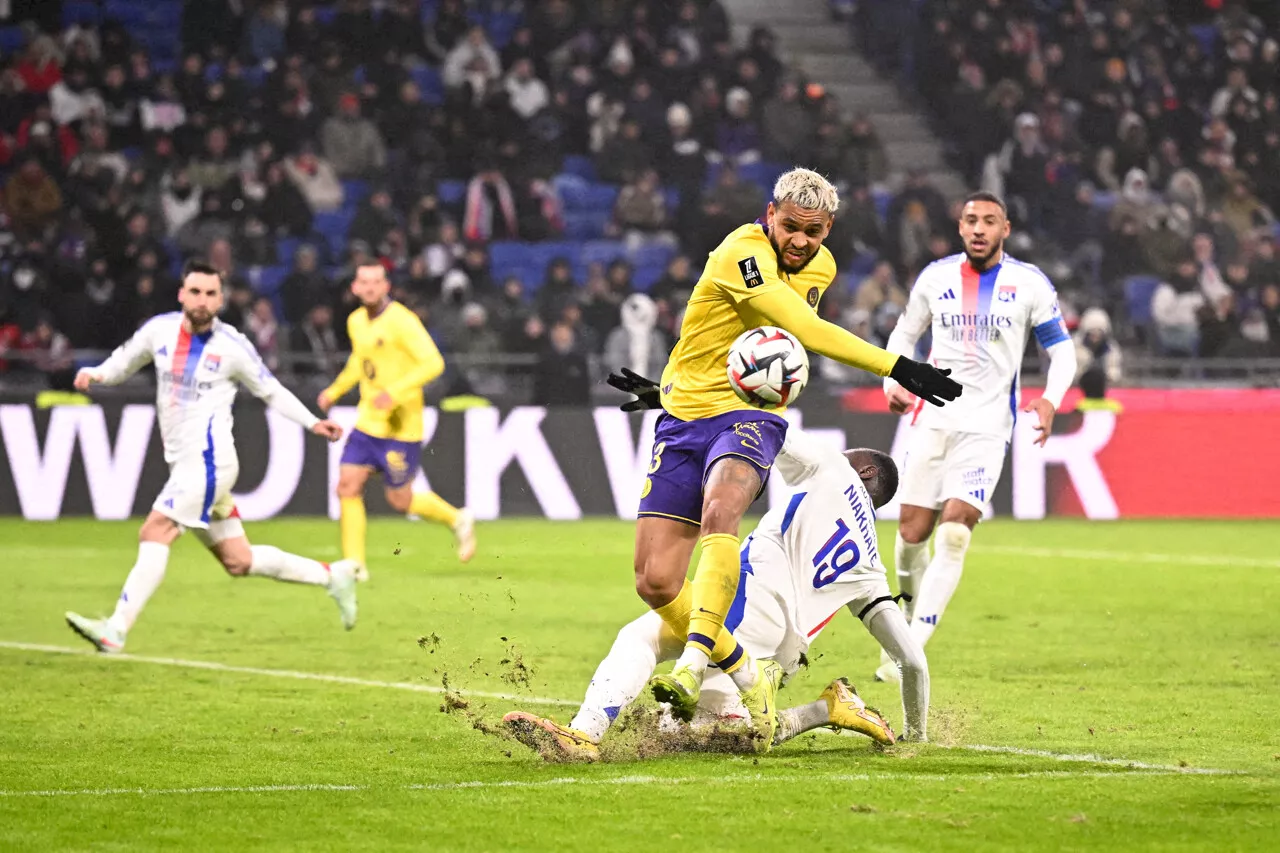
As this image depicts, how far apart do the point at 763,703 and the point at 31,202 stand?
52.5ft

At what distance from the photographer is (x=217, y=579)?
46.1ft

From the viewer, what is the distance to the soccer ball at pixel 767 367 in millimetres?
6520

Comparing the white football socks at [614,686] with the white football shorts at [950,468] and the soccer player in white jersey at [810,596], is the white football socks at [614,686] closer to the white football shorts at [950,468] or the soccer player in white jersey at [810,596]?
the soccer player in white jersey at [810,596]

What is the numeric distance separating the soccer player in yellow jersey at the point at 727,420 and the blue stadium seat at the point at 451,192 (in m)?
15.4

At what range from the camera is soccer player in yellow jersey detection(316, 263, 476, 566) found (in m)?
13.4

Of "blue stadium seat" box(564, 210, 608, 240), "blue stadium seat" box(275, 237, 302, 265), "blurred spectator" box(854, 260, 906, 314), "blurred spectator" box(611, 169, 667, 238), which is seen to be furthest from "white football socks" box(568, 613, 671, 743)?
"blue stadium seat" box(564, 210, 608, 240)

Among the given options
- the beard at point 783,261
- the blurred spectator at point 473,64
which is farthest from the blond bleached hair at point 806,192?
the blurred spectator at point 473,64

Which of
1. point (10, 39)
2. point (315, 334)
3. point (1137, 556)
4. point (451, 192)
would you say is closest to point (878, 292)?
point (451, 192)

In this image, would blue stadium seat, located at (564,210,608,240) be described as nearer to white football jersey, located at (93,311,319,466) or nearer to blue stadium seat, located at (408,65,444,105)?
blue stadium seat, located at (408,65,444,105)

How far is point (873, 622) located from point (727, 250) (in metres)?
1.39

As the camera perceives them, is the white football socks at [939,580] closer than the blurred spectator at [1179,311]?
Yes

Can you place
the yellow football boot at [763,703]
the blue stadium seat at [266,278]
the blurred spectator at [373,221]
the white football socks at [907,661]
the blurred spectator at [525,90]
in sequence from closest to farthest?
1. the yellow football boot at [763,703]
2. the white football socks at [907,661]
3. the blue stadium seat at [266,278]
4. the blurred spectator at [373,221]
5. the blurred spectator at [525,90]

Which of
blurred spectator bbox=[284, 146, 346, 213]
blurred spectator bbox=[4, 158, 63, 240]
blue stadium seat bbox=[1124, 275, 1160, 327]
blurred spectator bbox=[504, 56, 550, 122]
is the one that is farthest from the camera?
blurred spectator bbox=[504, 56, 550, 122]

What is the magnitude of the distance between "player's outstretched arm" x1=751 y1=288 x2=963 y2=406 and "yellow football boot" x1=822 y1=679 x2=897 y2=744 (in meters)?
1.06
